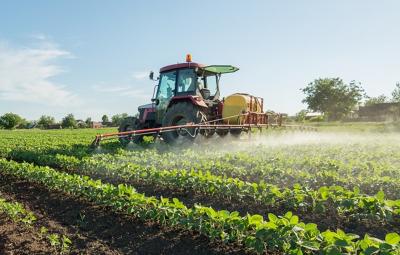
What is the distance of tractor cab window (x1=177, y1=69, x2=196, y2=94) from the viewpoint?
Answer: 1056 centimetres

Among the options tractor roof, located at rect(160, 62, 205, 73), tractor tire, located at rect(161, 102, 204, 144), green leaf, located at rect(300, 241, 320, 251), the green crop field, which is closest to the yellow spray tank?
tractor tire, located at rect(161, 102, 204, 144)

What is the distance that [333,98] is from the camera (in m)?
56.9

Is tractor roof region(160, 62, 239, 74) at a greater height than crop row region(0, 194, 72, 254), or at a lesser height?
greater

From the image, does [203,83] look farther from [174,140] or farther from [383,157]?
[383,157]

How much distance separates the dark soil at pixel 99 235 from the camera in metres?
3.79

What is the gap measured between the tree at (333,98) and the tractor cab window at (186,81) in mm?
49205

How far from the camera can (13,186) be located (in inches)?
279

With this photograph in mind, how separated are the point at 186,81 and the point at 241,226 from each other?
303 inches

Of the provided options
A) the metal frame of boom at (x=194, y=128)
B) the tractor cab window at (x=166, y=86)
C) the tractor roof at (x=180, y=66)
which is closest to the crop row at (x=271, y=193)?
the metal frame of boom at (x=194, y=128)

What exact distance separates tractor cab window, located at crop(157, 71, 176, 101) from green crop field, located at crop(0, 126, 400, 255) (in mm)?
3420

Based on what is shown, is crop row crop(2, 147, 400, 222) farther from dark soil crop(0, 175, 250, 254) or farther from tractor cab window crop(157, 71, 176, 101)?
tractor cab window crop(157, 71, 176, 101)

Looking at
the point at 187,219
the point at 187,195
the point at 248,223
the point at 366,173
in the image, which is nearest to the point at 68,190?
the point at 187,195

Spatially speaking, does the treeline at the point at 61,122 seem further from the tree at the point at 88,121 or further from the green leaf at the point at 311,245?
the green leaf at the point at 311,245

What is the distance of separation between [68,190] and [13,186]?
1.95 m
